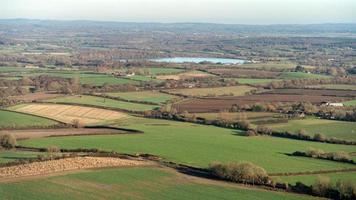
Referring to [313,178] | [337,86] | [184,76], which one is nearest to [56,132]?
[313,178]

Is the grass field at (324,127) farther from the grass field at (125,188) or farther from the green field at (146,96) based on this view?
the grass field at (125,188)

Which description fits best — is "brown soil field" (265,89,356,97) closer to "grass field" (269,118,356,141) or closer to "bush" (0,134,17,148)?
"grass field" (269,118,356,141)

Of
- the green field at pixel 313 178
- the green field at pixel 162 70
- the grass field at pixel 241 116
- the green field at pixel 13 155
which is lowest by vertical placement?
the green field at pixel 162 70

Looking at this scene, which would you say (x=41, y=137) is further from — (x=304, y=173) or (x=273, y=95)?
(x=273, y=95)

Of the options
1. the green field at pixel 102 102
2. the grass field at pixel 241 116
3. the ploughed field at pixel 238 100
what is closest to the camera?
the grass field at pixel 241 116

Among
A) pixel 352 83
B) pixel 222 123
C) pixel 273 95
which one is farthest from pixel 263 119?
pixel 352 83

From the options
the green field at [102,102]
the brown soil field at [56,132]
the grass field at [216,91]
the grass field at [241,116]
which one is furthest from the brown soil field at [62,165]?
the grass field at [216,91]

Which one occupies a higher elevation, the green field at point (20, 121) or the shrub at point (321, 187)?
the shrub at point (321, 187)
